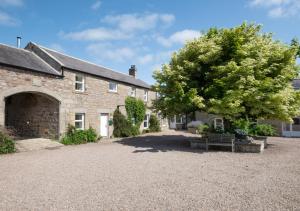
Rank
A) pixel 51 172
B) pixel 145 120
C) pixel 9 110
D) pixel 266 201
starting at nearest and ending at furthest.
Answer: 1. pixel 266 201
2. pixel 51 172
3. pixel 9 110
4. pixel 145 120

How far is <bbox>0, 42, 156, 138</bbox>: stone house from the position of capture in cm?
1378

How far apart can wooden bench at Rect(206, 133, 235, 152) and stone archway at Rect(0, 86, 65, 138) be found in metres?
10.2

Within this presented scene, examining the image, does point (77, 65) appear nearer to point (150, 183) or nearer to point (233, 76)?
point (233, 76)

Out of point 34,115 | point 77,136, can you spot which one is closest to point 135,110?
point 77,136

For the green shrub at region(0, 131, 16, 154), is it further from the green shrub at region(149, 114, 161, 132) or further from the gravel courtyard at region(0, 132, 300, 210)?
the green shrub at region(149, 114, 161, 132)

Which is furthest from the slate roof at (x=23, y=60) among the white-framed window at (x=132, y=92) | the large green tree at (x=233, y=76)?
the white-framed window at (x=132, y=92)

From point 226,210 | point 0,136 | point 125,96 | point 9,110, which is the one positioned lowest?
point 226,210

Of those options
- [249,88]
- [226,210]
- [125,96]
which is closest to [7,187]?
[226,210]

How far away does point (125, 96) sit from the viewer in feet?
77.0

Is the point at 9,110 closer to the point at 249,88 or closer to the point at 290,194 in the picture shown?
the point at 249,88

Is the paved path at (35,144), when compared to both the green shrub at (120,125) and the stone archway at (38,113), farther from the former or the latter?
the green shrub at (120,125)

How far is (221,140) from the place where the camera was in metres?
13.5

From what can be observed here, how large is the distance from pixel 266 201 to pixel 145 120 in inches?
859


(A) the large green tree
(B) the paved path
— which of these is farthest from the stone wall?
(A) the large green tree
